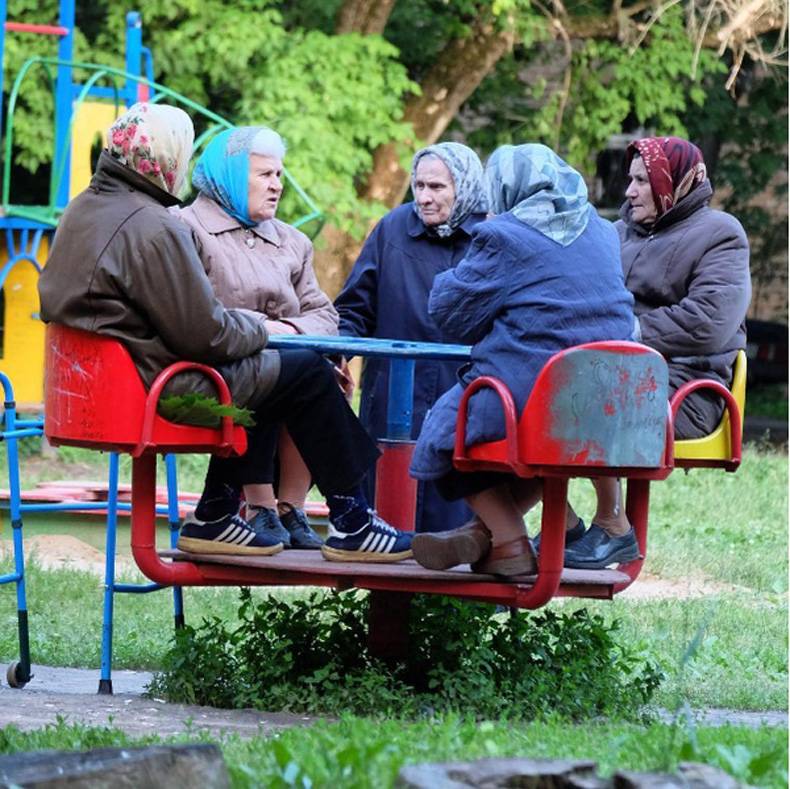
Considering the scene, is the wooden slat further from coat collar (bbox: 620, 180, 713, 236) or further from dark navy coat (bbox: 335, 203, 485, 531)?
coat collar (bbox: 620, 180, 713, 236)

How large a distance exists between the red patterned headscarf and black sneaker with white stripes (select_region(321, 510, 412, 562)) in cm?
154

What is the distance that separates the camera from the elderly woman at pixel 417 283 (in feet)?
21.9

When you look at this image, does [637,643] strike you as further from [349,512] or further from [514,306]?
[514,306]

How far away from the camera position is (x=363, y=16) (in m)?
17.2

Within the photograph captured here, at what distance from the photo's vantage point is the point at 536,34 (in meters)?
18.2

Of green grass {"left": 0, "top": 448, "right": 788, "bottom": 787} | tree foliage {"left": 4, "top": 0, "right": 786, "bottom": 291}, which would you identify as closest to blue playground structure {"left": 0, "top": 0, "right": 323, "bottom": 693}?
tree foliage {"left": 4, "top": 0, "right": 786, "bottom": 291}

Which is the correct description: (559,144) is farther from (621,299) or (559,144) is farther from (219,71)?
(621,299)

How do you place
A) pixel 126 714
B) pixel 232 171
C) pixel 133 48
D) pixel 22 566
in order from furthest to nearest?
pixel 133 48, pixel 22 566, pixel 232 171, pixel 126 714

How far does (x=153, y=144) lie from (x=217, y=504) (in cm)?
116


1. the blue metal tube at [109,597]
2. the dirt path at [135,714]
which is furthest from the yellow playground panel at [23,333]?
the dirt path at [135,714]

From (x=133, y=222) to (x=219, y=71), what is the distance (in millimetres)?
11605

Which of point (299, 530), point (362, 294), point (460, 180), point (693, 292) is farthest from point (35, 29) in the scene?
point (693, 292)

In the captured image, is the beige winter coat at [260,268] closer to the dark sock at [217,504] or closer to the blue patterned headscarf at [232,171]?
the blue patterned headscarf at [232,171]

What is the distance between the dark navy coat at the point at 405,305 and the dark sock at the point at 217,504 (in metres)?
0.97
